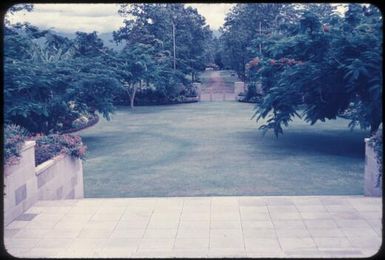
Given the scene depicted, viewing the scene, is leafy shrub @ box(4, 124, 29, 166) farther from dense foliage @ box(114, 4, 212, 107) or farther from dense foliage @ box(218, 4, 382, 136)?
dense foliage @ box(114, 4, 212, 107)

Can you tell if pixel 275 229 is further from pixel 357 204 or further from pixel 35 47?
pixel 35 47

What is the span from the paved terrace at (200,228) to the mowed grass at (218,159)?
1994mm

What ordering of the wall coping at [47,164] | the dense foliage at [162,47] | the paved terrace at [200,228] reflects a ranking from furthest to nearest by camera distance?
the dense foliage at [162,47], the wall coping at [47,164], the paved terrace at [200,228]

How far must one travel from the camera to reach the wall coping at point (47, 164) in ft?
30.5

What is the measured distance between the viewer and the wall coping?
30.5 ft

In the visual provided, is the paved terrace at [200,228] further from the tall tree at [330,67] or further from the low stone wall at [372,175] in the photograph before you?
the tall tree at [330,67]

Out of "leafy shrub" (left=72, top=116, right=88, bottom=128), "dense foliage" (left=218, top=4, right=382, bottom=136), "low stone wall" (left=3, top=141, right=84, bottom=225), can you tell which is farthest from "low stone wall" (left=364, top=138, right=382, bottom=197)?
"leafy shrub" (left=72, top=116, right=88, bottom=128)

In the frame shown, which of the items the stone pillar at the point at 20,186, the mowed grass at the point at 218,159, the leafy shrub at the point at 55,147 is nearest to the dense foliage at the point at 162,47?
the mowed grass at the point at 218,159

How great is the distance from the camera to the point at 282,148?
16406 mm

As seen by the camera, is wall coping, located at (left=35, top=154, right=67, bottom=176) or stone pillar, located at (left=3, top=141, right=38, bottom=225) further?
wall coping, located at (left=35, top=154, right=67, bottom=176)

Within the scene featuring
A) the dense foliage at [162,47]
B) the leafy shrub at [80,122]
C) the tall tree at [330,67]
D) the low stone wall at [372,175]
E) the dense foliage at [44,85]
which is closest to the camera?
the low stone wall at [372,175]

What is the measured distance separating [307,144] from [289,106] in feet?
5.21

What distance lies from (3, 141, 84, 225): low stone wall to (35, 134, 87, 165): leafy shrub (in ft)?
0.62

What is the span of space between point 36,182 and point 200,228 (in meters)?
3.70
